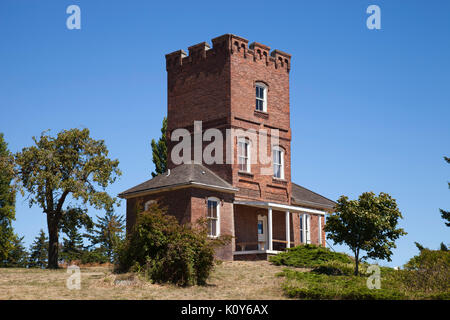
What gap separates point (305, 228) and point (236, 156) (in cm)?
675

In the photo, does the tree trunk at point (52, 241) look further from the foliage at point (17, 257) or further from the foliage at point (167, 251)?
the foliage at point (17, 257)

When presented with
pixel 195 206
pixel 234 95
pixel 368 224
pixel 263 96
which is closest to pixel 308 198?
pixel 263 96

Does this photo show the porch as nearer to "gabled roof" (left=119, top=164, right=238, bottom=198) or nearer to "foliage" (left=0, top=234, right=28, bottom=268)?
"gabled roof" (left=119, top=164, right=238, bottom=198)

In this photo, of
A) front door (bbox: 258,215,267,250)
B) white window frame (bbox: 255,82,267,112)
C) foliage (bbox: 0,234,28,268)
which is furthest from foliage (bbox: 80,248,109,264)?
white window frame (bbox: 255,82,267,112)

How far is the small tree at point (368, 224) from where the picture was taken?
931 inches

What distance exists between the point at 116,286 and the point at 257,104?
17.0m

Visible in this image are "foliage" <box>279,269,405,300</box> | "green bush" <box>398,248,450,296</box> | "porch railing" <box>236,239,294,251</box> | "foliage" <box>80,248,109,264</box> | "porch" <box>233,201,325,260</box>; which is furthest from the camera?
"foliage" <box>80,248,109,264</box>

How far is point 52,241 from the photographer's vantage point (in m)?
30.5

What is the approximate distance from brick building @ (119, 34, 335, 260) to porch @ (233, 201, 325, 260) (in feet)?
0.18

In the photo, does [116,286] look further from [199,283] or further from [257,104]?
[257,104]

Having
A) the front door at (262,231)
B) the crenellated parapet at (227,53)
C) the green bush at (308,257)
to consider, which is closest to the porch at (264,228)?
the front door at (262,231)

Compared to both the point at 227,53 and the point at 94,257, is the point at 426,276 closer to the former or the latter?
the point at 227,53

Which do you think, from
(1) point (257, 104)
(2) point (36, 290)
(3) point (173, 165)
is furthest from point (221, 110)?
(2) point (36, 290)

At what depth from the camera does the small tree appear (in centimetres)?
2366
